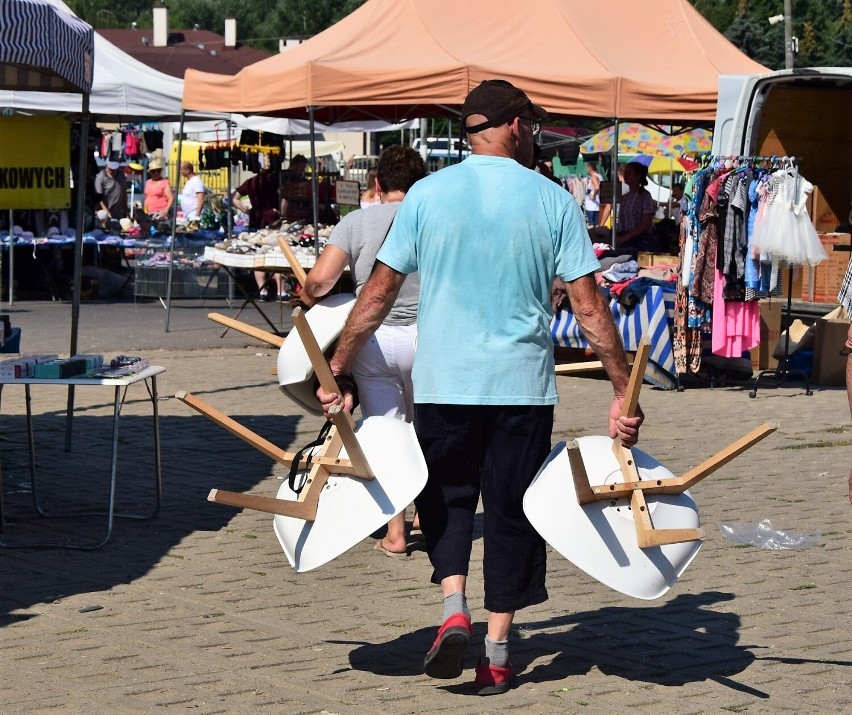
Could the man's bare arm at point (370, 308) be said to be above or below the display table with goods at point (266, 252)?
above

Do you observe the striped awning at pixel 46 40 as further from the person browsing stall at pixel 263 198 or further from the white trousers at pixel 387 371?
the person browsing stall at pixel 263 198

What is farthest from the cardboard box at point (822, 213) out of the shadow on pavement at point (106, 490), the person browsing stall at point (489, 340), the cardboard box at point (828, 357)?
the person browsing stall at point (489, 340)

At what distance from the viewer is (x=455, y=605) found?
4.73 meters

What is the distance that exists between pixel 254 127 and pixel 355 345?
19.1 meters

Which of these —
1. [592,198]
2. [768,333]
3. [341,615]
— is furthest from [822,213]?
[592,198]

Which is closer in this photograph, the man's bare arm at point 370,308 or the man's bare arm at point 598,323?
the man's bare arm at point 598,323

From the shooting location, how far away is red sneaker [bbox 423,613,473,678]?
4.62 metres

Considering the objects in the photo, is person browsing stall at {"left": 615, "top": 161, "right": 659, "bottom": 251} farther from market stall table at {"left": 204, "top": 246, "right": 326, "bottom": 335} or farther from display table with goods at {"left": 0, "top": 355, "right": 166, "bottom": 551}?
display table with goods at {"left": 0, "top": 355, "right": 166, "bottom": 551}

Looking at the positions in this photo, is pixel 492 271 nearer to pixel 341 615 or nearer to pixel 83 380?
pixel 341 615

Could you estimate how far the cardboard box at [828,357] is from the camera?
12.5 meters

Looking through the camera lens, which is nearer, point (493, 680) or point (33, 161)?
point (493, 680)

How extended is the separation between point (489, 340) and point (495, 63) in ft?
30.0

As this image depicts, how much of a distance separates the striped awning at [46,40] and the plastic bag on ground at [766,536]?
3935 millimetres

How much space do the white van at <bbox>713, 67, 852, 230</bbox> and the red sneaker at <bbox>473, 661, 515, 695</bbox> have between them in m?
8.27
